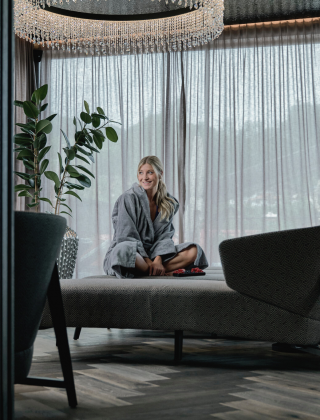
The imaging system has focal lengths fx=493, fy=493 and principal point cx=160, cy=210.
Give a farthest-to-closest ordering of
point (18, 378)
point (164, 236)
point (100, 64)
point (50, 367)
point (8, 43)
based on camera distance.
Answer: point (100, 64), point (164, 236), point (50, 367), point (18, 378), point (8, 43)

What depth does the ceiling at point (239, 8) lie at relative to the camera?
4.28m

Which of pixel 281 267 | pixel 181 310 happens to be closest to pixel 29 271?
pixel 181 310

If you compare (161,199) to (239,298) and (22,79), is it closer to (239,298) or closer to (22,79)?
(239,298)

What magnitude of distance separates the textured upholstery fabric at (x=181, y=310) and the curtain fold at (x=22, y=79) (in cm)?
294

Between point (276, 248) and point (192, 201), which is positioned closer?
point (276, 248)

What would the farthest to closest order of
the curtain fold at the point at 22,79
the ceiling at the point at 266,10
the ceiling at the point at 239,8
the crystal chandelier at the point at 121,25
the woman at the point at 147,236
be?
the curtain fold at the point at 22,79 → the ceiling at the point at 266,10 → the ceiling at the point at 239,8 → the crystal chandelier at the point at 121,25 → the woman at the point at 147,236

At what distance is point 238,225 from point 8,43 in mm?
3921

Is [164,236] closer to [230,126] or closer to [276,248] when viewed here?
[276,248]

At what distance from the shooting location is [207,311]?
1.98m

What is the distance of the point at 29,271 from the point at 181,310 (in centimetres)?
93

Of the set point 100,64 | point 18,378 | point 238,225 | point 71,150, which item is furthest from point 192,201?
point 18,378

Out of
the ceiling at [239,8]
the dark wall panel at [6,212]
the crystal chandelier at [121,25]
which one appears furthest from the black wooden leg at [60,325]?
the ceiling at [239,8]

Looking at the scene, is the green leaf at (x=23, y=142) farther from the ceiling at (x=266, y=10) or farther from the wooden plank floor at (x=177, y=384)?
the ceiling at (x=266, y=10)

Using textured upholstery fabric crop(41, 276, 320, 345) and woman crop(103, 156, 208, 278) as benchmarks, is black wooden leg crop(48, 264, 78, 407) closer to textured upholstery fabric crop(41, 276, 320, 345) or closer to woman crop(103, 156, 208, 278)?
textured upholstery fabric crop(41, 276, 320, 345)
